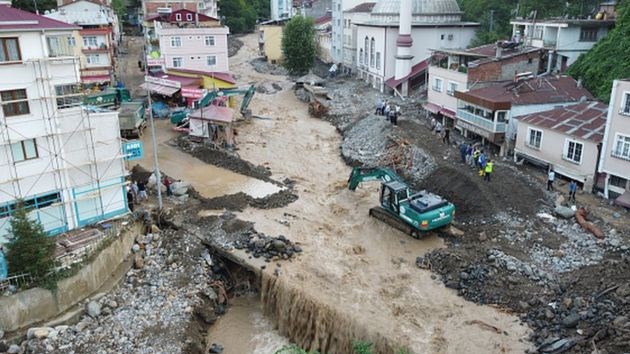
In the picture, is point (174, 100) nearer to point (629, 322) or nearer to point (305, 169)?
point (305, 169)

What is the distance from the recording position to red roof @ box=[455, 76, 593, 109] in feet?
107

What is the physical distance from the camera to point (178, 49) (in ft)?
168

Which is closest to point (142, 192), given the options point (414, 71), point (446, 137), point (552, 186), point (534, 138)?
point (446, 137)

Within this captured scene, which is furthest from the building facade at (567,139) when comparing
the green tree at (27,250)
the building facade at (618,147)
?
the green tree at (27,250)

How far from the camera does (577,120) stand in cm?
2873

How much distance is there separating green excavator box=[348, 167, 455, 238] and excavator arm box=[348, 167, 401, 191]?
16cm

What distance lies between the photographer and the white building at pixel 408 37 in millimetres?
52938

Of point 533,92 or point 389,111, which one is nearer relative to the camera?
point 533,92

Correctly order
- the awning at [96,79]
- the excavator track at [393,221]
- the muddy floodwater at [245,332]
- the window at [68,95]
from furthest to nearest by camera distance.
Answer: the awning at [96,79] < the excavator track at [393,221] < the window at [68,95] < the muddy floodwater at [245,332]

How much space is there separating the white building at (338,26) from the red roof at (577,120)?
155 feet

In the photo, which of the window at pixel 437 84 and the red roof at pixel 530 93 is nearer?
the red roof at pixel 530 93

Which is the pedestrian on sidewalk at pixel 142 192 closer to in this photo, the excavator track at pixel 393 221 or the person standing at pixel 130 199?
the person standing at pixel 130 199

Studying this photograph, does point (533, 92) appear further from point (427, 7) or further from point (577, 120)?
point (427, 7)

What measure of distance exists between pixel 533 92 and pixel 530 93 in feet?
1.07
